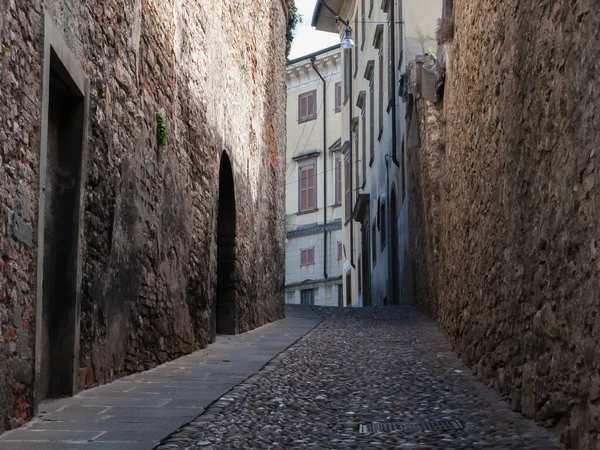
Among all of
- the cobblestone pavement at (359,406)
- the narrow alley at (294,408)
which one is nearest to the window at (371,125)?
the cobblestone pavement at (359,406)

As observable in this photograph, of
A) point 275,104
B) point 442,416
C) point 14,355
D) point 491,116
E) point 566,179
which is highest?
point 275,104

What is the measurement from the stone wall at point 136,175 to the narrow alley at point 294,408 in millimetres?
330

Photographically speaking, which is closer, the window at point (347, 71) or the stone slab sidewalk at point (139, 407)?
the stone slab sidewalk at point (139, 407)

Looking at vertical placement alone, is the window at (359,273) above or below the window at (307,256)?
below

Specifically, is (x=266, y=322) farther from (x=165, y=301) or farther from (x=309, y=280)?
(x=309, y=280)

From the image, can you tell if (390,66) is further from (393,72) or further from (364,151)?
(364,151)

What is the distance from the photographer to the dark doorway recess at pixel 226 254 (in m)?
10.8

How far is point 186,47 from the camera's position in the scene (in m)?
8.52

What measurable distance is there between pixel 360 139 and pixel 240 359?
18716mm

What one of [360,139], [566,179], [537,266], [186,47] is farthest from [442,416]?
[360,139]

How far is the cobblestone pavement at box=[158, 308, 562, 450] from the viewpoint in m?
4.15

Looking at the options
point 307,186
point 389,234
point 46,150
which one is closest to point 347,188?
point 307,186

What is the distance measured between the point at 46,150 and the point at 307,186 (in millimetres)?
28409

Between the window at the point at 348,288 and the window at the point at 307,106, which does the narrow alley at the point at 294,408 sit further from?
the window at the point at 307,106
